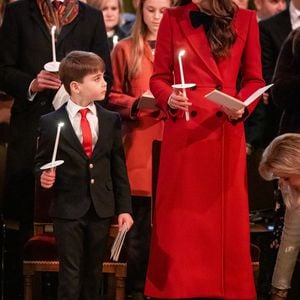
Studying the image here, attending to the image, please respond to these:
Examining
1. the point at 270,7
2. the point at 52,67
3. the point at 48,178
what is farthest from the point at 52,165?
the point at 270,7

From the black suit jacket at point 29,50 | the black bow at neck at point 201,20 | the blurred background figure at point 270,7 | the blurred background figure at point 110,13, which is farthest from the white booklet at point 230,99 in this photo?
the blurred background figure at point 270,7

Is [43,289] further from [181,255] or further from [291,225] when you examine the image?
[291,225]

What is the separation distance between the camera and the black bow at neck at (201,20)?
15.4 feet

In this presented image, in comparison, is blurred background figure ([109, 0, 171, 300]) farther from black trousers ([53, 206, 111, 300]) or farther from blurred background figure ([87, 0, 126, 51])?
black trousers ([53, 206, 111, 300])

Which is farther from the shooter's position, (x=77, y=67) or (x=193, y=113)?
(x=193, y=113)

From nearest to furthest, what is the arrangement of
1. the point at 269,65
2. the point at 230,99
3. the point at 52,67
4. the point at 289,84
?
the point at 230,99 < the point at 52,67 < the point at 289,84 < the point at 269,65

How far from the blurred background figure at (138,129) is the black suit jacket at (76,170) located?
1058 mm

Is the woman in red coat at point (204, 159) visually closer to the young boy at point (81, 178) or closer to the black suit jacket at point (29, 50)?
the young boy at point (81, 178)

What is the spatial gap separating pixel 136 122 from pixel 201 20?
43.6 inches

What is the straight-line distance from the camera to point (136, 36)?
18.8 feet

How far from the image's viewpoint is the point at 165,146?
483 centimetres

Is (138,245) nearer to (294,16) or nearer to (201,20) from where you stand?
(201,20)

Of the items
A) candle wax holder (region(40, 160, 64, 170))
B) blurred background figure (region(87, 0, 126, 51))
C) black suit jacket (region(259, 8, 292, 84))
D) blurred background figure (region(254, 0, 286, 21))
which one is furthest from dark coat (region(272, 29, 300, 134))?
blurred background figure (region(254, 0, 286, 21))

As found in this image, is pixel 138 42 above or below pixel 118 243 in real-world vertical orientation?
above
